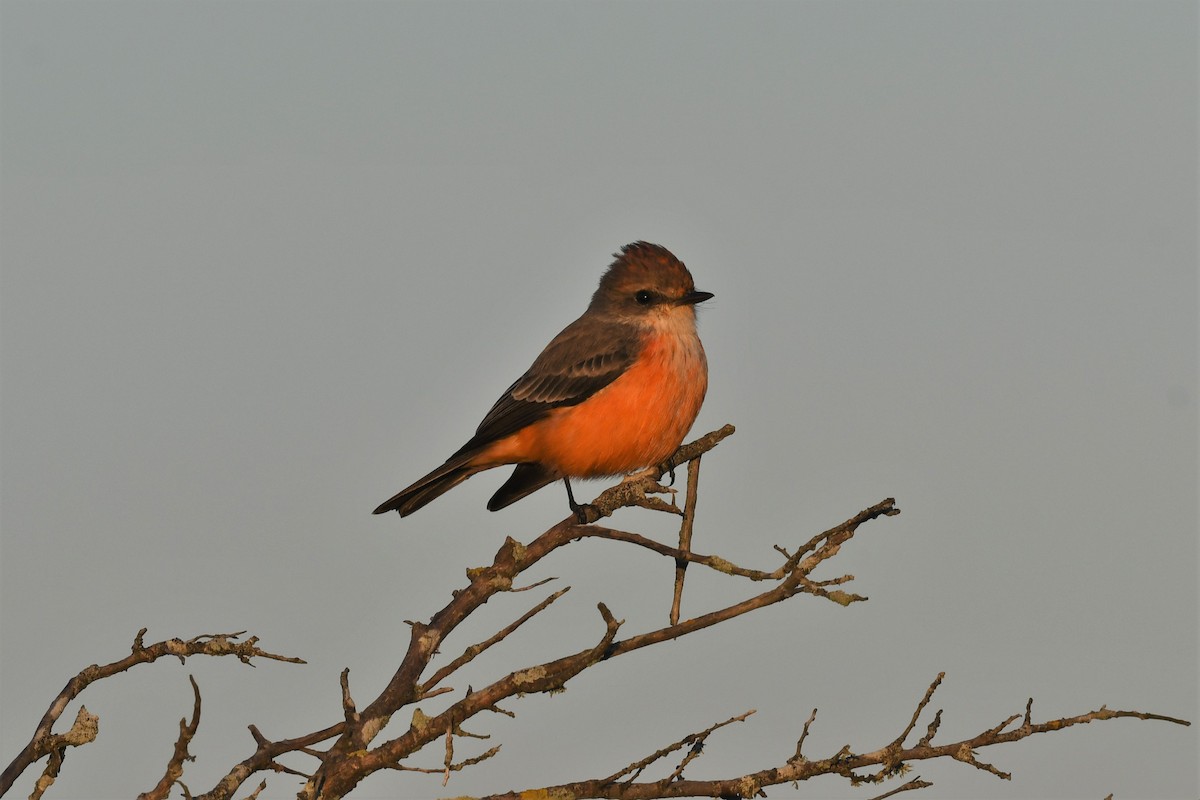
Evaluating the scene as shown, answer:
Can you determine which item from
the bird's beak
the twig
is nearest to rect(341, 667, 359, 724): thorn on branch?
the twig

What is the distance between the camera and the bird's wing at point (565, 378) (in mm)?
9797

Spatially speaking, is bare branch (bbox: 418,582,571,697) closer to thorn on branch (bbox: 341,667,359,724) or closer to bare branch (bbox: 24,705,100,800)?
thorn on branch (bbox: 341,667,359,724)

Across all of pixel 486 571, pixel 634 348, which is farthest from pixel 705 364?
pixel 486 571

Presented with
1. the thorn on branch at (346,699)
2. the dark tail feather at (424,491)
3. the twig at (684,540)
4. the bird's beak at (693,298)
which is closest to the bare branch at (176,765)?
the thorn on branch at (346,699)

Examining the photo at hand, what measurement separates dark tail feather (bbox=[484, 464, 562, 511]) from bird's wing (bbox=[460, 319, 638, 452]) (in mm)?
424

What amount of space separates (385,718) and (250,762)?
23.0 inches

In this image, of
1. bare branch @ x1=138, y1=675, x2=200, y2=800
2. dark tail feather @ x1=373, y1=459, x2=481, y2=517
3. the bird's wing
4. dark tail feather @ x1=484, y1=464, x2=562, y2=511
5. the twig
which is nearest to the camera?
bare branch @ x1=138, y1=675, x2=200, y2=800

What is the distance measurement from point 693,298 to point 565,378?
123 cm

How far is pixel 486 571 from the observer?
636 centimetres

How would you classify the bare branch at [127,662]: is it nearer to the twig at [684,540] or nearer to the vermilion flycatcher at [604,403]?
the twig at [684,540]

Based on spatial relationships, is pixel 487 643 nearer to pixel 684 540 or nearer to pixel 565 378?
pixel 684 540

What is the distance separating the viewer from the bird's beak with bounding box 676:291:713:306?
10.3 meters

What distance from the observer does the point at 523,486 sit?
10078 mm

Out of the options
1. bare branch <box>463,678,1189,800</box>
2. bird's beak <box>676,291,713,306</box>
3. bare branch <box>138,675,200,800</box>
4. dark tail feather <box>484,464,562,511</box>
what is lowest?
bare branch <box>463,678,1189,800</box>
